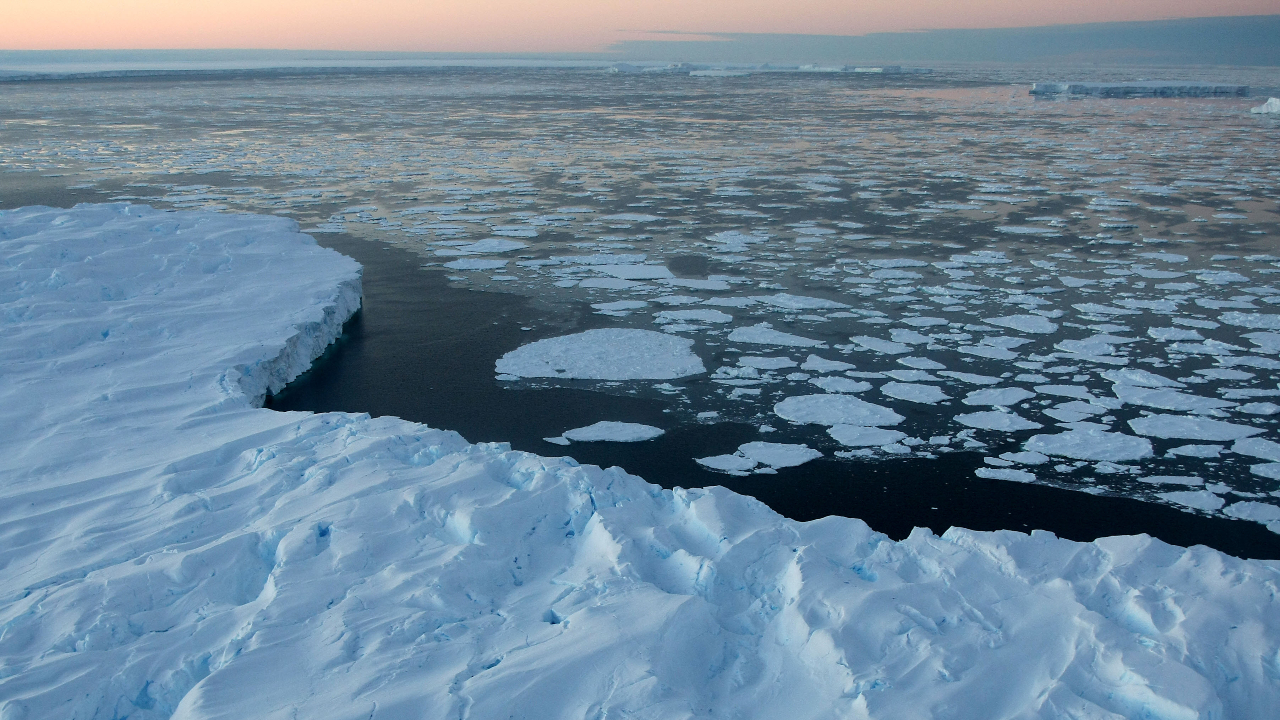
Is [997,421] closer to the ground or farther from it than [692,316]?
closer to the ground

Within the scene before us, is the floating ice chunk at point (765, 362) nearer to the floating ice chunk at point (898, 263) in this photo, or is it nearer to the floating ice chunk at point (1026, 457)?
the floating ice chunk at point (1026, 457)

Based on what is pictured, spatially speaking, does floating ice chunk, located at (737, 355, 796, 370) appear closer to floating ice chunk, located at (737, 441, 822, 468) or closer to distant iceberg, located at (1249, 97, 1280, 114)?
floating ice chunk, located at (737, 441, 822, 468)

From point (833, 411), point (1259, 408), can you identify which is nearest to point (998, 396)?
point (833, 411)

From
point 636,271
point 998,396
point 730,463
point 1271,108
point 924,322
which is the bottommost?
point 730,463

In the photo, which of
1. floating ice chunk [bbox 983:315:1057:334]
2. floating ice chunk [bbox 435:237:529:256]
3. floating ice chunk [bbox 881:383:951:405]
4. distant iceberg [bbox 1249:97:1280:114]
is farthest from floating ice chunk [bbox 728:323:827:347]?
distant iceberg [bbox 1249:97:1280:114]

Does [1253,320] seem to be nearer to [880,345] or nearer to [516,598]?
[880,345]

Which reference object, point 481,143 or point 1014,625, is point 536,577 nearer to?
point 1014,625

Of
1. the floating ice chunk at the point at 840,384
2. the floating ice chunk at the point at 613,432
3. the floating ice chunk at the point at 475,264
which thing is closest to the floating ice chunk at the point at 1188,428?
the floating ice chunk at the point at 840,384
